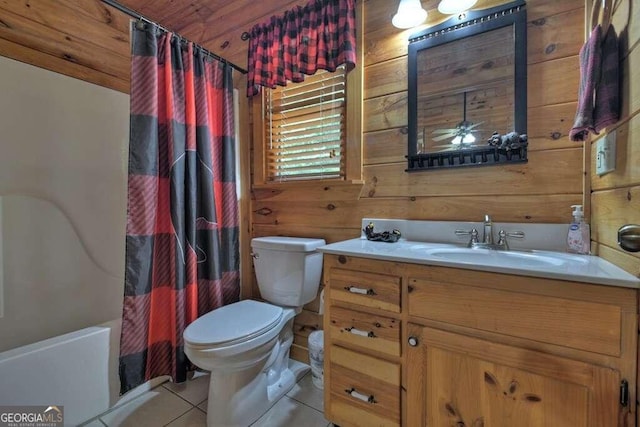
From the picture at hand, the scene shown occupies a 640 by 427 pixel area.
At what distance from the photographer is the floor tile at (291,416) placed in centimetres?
131

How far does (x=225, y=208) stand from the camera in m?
1.77

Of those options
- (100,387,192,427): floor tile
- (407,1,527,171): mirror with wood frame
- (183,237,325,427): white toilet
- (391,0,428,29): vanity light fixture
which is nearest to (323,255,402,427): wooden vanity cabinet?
(183,237,325,427): white toilet

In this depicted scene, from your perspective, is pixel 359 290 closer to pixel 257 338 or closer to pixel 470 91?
pixel 257 338

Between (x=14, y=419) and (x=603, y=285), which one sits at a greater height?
(x=603, y=285)

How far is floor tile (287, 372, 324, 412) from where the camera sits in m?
1.45

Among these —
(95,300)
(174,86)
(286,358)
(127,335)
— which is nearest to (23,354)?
(127,335)

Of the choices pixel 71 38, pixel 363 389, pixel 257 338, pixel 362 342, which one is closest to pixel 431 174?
pixel 362 342

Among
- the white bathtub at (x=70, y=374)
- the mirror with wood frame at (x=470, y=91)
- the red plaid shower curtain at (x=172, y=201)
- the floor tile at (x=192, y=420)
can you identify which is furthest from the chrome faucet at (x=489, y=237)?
the white bathtub at (x=70, y=374)

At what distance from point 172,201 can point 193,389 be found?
104 cm

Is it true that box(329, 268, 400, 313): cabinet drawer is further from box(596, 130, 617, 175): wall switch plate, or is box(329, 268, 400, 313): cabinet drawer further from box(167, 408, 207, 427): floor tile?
box(167, 408, 207, 427): floor tile

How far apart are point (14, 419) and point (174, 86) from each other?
1602mm

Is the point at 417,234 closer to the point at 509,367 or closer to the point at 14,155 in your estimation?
the point at 509,367

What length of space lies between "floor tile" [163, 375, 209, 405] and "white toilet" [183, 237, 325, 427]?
0.86ft

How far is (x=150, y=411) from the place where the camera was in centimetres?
139
